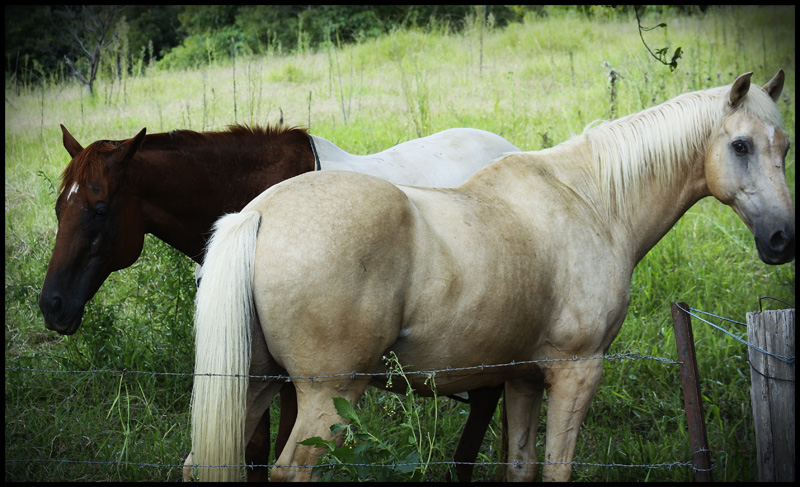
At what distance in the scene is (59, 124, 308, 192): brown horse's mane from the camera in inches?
125

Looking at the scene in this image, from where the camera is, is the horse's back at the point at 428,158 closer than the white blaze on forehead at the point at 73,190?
No

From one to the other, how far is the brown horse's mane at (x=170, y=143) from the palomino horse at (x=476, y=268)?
1.16 metres

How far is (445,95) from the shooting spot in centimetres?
957

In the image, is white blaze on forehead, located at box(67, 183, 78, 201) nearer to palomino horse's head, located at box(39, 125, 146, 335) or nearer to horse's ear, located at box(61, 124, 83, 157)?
palomino horse's head, located at box(39, 125, 146, 335)

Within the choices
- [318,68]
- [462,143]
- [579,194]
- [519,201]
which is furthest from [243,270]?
[318,68]

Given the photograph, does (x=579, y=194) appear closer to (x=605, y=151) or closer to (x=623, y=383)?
(x=605, y=151)

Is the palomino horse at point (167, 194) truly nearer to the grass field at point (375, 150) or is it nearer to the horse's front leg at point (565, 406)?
the grass field at point (375, 150)

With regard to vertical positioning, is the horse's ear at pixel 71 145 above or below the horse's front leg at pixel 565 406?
above

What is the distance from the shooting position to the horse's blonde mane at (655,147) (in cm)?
328

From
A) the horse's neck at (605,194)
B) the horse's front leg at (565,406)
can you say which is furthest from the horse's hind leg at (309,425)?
the horse's neck at (605,194)

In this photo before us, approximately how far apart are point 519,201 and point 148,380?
2864mm

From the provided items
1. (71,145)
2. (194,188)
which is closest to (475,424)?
(194,188)

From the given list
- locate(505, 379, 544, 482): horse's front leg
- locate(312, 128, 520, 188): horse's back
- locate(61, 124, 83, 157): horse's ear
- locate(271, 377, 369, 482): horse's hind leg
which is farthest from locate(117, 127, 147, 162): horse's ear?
locate(505, 379, 544, 482): horse's front leg

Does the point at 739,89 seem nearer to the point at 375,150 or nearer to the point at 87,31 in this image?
the point at 375,150
